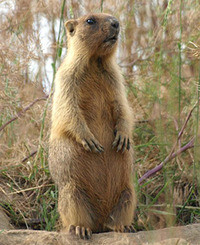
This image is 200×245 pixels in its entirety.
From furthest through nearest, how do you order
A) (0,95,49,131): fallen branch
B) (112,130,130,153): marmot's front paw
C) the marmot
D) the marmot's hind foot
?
(0,95,49,131): fallen branch → (112,130,130,153): marmot's front paw → the marmot → the marmot's hind foot

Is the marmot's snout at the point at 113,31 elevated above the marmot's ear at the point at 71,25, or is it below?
below

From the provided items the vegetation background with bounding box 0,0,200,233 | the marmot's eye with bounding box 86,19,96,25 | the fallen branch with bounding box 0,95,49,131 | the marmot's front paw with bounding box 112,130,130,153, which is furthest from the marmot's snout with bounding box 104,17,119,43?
the fallen branch with bounding box 0,95,49,131

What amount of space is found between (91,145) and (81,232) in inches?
34.1

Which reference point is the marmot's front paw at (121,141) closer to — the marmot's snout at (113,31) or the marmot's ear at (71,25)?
the marmot's snout at (113,31)

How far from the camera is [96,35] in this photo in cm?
439

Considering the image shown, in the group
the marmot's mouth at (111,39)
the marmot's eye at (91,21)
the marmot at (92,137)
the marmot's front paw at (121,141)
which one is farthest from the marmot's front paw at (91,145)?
the marmot's eye at (91,21)

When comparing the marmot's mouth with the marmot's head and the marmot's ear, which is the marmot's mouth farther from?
the marmot's ear

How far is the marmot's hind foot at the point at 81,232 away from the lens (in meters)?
3.69

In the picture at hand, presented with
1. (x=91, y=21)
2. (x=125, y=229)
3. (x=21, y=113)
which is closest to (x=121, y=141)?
(x=125, y=229)

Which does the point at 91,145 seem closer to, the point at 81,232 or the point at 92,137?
the point at 92,137

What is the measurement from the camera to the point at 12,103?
534 cm

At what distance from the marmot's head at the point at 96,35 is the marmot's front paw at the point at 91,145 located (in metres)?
0.96

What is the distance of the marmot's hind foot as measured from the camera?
369cm

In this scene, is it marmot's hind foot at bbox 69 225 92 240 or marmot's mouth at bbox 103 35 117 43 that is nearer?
marmot's hind foot at bbox 69 225 92 240
